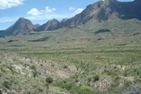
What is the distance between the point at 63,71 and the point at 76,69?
17.8ft

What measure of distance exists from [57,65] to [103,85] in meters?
27.4

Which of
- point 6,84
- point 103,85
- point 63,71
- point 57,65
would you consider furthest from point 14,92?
point 57,65

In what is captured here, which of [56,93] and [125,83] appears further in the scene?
[125,83]

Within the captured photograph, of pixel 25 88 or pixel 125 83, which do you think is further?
pixel 125 83

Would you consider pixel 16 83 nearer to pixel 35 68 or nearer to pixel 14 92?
pixel 14 92

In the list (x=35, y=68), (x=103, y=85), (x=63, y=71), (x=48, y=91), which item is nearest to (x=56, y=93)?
(x=48, y=91)

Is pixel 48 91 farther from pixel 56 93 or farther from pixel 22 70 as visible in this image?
pixel 22 70

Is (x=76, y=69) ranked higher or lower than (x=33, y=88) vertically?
lower

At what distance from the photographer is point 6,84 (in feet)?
108

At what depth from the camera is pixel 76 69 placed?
71750 millimetres

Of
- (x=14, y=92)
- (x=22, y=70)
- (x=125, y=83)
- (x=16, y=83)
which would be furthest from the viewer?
(x=22, y=70)

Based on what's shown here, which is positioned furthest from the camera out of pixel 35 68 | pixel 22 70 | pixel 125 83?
pixel 35 68

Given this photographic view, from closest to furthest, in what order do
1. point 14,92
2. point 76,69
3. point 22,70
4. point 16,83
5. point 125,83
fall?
point 14,92 → point 16,83 → point 125,83 → point 22,70 → point 76,69

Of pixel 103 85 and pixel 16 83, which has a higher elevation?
pixel 16 83
